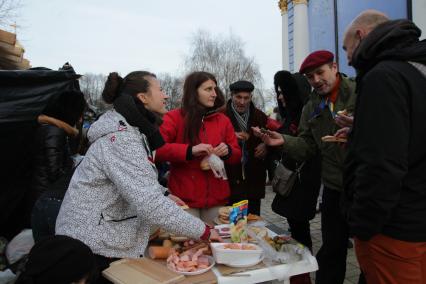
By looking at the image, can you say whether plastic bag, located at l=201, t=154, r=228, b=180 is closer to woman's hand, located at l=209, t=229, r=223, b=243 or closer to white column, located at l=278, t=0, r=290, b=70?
woman's hand, located at l=209, t=229, r=223, b=243

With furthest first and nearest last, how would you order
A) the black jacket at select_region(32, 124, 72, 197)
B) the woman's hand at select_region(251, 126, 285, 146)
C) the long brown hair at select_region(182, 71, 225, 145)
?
the black jacket at select_region(32, 124, 72, 197) < the woman's hand at select_region(251, 126, 285, 146) < the long brown hair at select_region(182, 71, 225, 145)

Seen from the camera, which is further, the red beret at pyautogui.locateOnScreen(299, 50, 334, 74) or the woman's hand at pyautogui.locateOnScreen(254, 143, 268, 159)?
the woman's hand at pyautogui.locateOnScreen(254, 143, 268, 159)

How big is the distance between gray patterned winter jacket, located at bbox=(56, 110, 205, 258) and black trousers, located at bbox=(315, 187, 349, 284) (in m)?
1.20

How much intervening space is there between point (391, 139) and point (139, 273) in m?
1.37

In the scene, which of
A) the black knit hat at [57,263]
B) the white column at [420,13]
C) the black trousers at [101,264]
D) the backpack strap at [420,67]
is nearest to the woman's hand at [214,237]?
the black trousers at [101,264]

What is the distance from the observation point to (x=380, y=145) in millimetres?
1454

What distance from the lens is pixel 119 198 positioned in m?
1.88

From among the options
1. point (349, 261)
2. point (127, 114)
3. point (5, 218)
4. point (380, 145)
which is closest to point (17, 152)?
point (5, 218)

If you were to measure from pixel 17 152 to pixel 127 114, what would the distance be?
243 centimetres

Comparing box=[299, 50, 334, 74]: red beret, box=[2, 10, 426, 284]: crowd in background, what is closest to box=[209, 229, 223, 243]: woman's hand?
box=[2, 10, 426, 284]: crowd in background

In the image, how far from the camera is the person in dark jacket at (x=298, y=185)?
3125 millimetres

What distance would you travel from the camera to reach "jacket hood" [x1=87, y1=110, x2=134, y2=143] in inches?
72.0

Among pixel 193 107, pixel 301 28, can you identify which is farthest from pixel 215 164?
pixel 301 28

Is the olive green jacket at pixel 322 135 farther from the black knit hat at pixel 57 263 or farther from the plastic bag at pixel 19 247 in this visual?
the plastic bag at pixel 19 247
